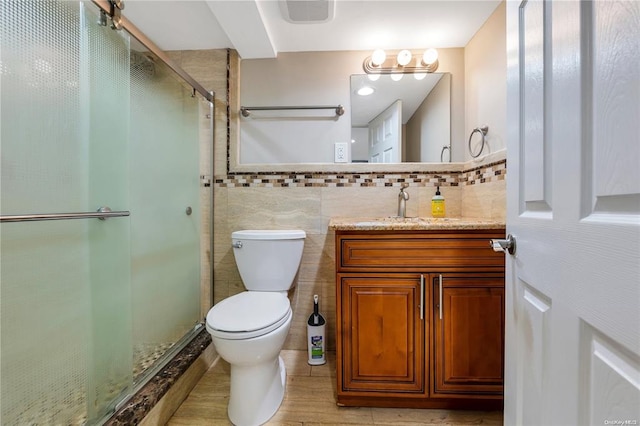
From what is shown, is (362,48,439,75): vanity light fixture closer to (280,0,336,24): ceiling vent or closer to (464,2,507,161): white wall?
(464,2,507,161): white wall

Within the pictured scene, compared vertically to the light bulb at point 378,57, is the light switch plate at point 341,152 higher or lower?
lower

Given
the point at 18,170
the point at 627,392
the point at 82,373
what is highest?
the point at 18,170

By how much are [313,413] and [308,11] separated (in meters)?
1.95

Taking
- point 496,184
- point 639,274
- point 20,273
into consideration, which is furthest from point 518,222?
point 20,273

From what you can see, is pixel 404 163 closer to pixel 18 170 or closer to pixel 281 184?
pixel 281 184

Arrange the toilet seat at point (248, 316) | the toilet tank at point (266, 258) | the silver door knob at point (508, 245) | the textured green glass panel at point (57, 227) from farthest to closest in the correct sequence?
the toilet tank at point (266, 258) → the toilet seat at point (248, 316) → the textured green glass panel at point (57, 227) → the silver door knob at point (508, 245)

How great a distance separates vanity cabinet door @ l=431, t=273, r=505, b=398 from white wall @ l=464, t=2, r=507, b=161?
0.72 m

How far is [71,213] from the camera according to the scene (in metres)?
0.99

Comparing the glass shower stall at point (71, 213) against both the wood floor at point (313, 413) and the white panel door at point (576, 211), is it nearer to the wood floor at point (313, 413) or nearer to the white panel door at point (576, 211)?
the wood floor at point (313, 413)

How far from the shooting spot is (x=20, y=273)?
914 millimetres

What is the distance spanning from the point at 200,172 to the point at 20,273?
993 millimetres

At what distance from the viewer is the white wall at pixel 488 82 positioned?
137 centimetres

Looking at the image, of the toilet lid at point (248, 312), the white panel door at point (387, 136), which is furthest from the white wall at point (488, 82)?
the toilet lid at point (248, 312)

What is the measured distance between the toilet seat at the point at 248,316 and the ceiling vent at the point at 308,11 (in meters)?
1.47
